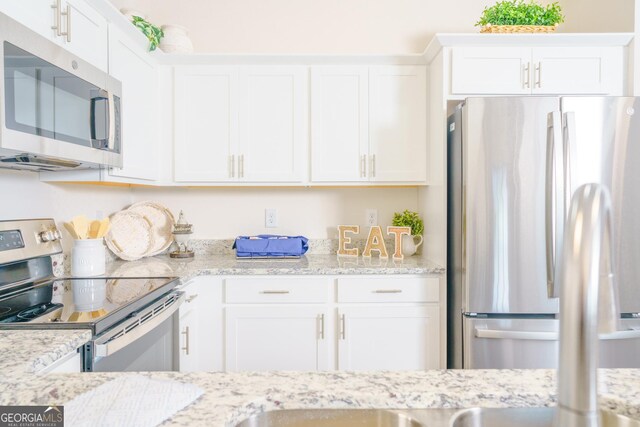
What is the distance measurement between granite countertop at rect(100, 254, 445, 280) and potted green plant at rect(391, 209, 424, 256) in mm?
133

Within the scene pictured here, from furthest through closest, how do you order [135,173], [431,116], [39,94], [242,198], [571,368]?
[242,198] → [431,116] → [135,173] → [39,94] → [571,368]

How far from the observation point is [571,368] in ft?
1.42

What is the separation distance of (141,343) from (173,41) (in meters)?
1.85

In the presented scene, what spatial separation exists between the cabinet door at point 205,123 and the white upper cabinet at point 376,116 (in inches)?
20.3

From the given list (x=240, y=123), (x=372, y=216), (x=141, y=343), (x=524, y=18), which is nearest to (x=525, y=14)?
(x=524, y=18)

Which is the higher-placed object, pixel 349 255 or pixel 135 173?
pixel 135 173

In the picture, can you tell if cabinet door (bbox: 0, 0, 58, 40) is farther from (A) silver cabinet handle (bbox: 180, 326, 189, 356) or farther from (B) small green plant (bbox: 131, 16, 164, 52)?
(A) silver cabinet handle (bbox: 180, 326, 189, 356)

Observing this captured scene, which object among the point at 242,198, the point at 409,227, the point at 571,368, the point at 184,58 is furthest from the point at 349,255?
the point at 571,368

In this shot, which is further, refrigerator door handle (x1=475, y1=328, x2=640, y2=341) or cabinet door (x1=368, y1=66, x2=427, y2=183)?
cabinet door (x1=368, y1=66, x2=427, y2=183)

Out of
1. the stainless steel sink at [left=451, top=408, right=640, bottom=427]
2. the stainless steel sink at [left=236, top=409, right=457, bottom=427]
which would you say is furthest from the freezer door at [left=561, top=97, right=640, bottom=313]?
the stainless steel sink at [left=236, top=409, right=457, bottom=427]

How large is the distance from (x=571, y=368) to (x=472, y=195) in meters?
1.65

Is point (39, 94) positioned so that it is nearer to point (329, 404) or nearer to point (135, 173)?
point (135, 173)

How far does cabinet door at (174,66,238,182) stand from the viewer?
8.35 ft

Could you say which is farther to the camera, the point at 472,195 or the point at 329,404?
the point at 472,195
